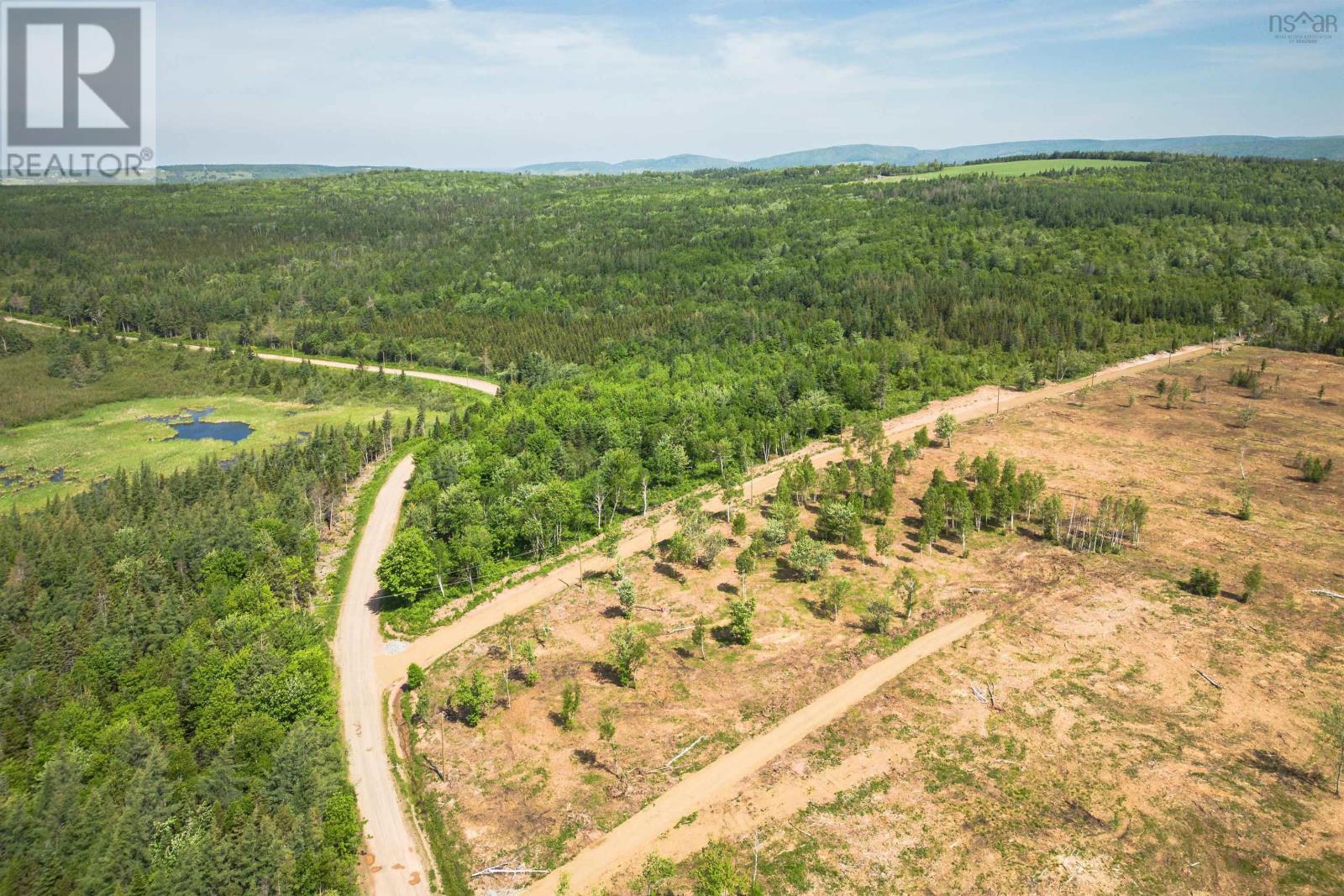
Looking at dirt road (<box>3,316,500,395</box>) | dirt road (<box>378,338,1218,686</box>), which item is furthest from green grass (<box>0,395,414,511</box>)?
dirt road (<box>378,338,1218,686</box>)

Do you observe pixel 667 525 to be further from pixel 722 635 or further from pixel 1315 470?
pixel 1315 470

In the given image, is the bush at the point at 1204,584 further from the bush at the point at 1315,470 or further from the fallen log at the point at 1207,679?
the bush at the point at 1315,470

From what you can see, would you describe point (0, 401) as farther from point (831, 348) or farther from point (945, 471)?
point (945, 471)

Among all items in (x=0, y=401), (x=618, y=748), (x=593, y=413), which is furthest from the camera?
(x=0, y=401)

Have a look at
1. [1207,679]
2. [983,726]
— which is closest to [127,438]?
[983,726]

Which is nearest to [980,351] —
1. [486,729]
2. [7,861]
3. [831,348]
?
[831,348]

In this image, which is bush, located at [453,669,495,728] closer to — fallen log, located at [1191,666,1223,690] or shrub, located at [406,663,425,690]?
shrub, located at [406,663,425,690]
